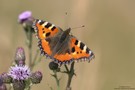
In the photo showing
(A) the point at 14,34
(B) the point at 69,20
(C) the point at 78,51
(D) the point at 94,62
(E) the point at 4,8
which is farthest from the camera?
(E) the point at 4,8

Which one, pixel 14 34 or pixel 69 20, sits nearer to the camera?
pixel 69 20

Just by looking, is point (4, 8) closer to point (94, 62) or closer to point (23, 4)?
point (23, 4)

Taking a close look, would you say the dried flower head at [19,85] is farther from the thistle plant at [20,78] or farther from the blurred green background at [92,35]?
the blurred green background at [92,35]

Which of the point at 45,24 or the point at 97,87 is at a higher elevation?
the point at 45,24

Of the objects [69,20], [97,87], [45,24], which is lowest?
[97,87]

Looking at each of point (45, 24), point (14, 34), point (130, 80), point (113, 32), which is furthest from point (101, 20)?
point (45, 24)

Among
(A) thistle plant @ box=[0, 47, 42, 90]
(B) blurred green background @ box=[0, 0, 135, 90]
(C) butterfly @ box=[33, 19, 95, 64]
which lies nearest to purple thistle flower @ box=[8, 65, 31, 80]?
(A) thistle plant @ box=[0, 47, 42, 90]

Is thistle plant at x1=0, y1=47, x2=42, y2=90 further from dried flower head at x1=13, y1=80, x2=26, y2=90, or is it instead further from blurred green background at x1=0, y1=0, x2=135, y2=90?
blurred green background at x1=0, y1=0, x2=135, y2=90
